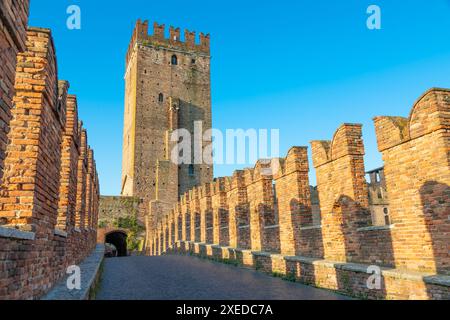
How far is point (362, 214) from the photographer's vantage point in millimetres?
8844

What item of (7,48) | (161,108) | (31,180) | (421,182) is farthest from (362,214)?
(161,108)

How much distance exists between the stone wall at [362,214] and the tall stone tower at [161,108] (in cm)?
2905

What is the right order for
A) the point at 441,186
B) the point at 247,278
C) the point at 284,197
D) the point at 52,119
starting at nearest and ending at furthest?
the point at 52,119
the point at 441,186
the point at 247,278
the point at 284,197

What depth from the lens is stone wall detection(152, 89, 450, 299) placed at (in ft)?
22.3

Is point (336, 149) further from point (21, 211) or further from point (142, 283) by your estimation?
point (21, 211)

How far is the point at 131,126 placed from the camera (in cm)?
4509

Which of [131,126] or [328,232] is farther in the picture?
[131,126]

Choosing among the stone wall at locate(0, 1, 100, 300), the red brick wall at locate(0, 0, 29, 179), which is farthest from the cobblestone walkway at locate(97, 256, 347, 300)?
the red brick wall at locate(0, 0, 29, 179)

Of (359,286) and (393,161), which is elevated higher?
(393,161)

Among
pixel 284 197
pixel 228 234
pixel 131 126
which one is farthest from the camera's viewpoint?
pixel 131 126

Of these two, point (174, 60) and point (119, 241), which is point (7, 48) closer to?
point (119, 241)

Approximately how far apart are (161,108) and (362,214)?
3907 cm

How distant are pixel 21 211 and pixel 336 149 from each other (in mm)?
7536

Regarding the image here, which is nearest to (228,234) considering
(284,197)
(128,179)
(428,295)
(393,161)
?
(284,197)
